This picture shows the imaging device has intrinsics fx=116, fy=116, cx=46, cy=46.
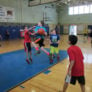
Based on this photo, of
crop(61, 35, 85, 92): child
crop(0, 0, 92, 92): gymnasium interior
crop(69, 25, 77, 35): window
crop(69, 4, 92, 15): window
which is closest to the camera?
crop(61, 35, 85, 92): child

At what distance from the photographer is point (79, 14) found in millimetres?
21188

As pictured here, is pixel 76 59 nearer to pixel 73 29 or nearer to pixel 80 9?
pixel 80 9

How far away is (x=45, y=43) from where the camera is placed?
11.1 m

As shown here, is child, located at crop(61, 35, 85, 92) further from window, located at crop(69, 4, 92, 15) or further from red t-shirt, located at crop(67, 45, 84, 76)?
window, located at crop(69, 4, 92, 15)

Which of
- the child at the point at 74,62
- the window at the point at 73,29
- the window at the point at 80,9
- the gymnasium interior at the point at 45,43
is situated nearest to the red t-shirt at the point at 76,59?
the child at the point at 74,62

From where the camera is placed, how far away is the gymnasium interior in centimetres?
315

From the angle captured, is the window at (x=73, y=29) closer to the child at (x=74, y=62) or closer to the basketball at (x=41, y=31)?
the basketball at (x=41, y=31)

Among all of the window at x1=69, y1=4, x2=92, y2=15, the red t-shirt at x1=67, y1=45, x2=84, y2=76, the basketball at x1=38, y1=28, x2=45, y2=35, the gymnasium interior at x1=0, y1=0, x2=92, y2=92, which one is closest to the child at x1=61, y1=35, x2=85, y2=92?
the red t-shirt at x1=67, y1=45, x2=84, y2=76

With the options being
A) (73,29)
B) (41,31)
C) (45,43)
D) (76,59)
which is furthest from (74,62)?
(73,29)

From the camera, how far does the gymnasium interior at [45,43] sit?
315 cm

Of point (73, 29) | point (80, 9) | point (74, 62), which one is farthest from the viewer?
point (73, 29)

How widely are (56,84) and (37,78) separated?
65 centimetres

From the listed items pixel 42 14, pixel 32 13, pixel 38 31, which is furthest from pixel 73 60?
pixel 42 14

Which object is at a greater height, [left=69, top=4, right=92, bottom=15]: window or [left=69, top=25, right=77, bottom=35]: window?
[left=69, top=4, right=92, bottom=15]: window
